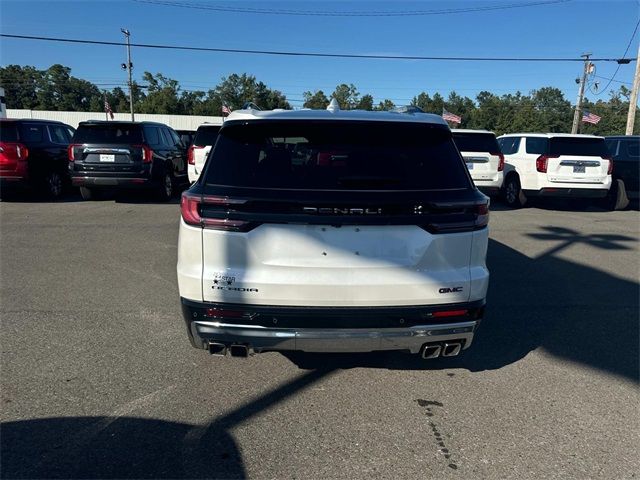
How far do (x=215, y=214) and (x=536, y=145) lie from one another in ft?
37.8

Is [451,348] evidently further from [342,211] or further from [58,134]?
[58,134]

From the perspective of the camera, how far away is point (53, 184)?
12.2 m

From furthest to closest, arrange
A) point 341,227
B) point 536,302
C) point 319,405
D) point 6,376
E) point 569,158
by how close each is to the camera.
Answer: point 569,158, point 536,302, point 6,376, point 319,405, point 341,227

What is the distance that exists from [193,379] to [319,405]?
37.7 inches

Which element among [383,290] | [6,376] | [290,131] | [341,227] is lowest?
[6,376]

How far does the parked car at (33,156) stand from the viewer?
11.0 metres

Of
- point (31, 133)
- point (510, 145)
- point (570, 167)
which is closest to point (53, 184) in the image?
point (31, 133)

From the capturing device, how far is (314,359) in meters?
3.95

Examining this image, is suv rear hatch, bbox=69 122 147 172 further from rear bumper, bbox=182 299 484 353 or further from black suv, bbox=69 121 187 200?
rear bumper, bbox=182 299 484 353

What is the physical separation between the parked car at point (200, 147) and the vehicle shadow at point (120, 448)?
347 inches

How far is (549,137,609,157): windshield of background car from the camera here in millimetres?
11812

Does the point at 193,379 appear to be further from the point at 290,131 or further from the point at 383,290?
the point at 290,131

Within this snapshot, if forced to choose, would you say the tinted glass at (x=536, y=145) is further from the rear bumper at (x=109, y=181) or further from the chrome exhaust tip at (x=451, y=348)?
the chrome exhaust tip at (x=451, y=348)

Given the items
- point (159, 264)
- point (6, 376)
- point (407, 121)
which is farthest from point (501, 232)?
point (6, 376)
